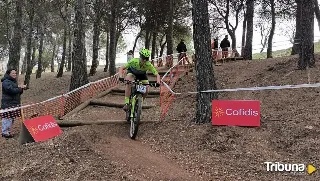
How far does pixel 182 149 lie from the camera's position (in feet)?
21.6

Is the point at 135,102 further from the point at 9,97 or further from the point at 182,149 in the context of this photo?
the point at 9,97

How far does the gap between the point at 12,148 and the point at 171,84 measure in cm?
807

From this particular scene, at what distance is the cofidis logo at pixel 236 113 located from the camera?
692 cm

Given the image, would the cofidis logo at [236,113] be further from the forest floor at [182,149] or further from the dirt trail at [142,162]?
the dirt trail at [142,162]

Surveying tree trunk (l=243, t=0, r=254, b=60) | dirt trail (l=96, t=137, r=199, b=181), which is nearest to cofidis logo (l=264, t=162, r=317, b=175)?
dirt trail (l=96, t=137, r=199, b=181)

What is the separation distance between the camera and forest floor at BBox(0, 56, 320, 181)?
Answer: 17.4 feet

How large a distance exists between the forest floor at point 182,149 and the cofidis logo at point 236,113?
17 centimetres

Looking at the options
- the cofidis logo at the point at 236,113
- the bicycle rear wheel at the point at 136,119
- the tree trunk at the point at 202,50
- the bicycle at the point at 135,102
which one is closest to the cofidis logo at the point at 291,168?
the cofidis logo at the point at 236,113

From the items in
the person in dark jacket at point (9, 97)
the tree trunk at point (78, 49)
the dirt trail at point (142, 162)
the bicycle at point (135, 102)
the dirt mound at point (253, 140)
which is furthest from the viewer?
the tree trunk at point (78, 49)

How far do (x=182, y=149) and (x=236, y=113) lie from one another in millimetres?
1450

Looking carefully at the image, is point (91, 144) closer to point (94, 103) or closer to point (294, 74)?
point (94, 103)

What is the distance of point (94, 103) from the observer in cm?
1128

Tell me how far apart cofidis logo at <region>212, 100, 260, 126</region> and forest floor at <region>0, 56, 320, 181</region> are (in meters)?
0.17

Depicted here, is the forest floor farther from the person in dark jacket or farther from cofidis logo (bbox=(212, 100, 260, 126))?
the person in dark jacket
